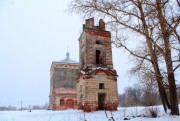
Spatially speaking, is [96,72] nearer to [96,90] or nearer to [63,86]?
[96,90]

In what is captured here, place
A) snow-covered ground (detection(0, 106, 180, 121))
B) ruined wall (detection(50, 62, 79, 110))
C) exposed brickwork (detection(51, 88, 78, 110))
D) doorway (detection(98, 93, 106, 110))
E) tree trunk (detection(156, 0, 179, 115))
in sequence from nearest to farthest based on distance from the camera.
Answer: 1. snow-covered ground (detection(0, 106, 180, 121))
2. tree trunk (detection(156, 0, 179, 115))
3. doorway (detection(98, 93, 106, 110))
4. exposed brickwork (detection(51, 88, 78, 110))
5. ruined wall (detection(50, 62, 79, 110))

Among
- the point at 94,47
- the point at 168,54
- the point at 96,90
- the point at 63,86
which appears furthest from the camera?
the point at 63,86

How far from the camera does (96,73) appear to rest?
1961 cm

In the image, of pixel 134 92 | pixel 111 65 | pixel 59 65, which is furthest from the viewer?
pixel 134 92

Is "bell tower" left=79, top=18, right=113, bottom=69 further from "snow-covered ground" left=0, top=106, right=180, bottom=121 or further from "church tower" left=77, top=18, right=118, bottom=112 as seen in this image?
"snow-covered ground" left=0, top=106, right=180, bottom=121

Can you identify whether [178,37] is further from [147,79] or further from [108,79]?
[108,79]

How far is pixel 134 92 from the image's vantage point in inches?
2670

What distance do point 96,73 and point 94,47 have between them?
2.99 m

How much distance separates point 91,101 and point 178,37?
10177mm

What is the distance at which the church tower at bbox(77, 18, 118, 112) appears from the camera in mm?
19062

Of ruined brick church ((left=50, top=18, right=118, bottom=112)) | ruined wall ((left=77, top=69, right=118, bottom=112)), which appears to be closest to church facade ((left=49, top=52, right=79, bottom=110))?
ruined brick church ((left=50, top=18, right=118, bottom=112))

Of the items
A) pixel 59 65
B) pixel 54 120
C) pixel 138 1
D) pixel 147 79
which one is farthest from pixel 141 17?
pixel 59 65

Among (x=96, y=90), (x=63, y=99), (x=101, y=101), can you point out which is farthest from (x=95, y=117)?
(x=63, y=99)

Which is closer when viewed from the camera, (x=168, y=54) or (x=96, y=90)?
(x=168, y=54)
